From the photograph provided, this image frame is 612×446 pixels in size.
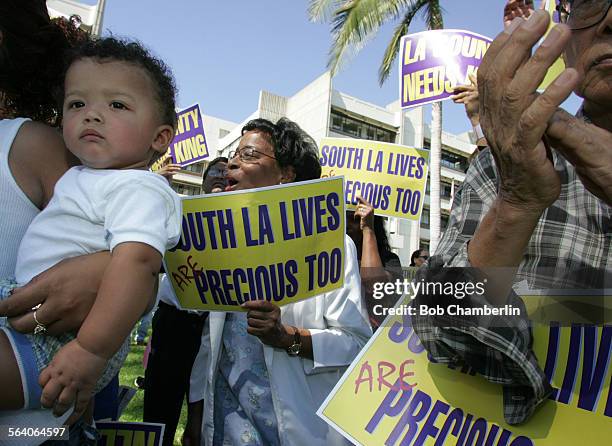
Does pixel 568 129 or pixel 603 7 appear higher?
pixel 603 7

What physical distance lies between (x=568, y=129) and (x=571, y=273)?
0.37m

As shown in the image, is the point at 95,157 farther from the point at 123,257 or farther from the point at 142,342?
the point at 142,342

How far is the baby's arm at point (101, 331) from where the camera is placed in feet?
3.16

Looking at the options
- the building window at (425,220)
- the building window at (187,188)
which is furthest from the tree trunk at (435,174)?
the building window at (187,188)

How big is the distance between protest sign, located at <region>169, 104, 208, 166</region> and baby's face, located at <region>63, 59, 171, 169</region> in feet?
12.7

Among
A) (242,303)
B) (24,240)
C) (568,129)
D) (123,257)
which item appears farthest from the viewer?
(242,303)

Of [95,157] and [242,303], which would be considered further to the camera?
[242,303]

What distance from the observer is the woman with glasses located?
5.49ft

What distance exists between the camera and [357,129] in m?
27.3

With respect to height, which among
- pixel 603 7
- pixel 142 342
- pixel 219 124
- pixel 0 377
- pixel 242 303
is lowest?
pixel 142 342

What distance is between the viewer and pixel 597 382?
3.00 feet

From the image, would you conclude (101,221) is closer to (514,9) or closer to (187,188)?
(514,9)

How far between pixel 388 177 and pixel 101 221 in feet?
10.9

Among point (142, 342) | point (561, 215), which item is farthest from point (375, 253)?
point (142, 342)
